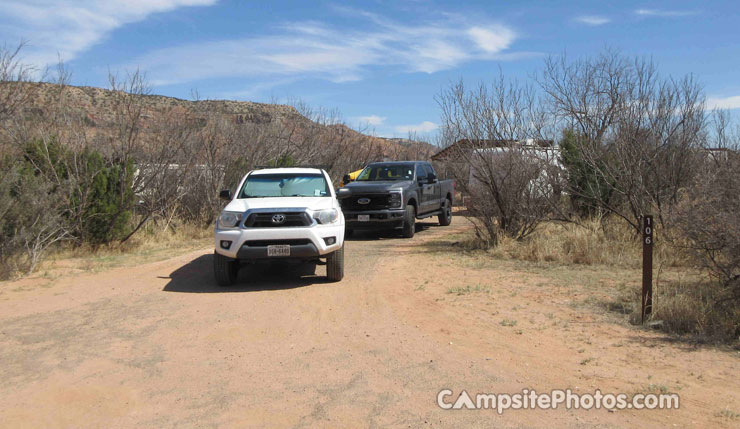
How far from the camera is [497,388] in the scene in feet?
15.8

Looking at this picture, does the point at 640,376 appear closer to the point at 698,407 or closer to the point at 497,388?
the point at 698,407

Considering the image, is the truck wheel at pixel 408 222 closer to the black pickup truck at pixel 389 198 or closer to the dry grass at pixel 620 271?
the black pickup truck at pixel 389 198

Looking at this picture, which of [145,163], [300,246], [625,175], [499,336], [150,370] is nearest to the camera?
[150,370]

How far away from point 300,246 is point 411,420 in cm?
472

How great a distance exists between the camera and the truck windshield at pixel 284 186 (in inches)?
396

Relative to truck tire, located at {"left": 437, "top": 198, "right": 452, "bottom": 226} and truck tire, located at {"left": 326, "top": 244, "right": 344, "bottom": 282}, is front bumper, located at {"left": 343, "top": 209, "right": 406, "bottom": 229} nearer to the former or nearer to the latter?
truck tire, located at {"left": 437, "top": 198, "right": 452, "bottom": 226}

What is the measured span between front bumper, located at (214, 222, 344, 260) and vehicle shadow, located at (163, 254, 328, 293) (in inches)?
23.5

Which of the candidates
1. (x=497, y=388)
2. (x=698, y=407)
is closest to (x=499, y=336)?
(x=497, y=388)

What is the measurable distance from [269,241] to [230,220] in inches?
27.5

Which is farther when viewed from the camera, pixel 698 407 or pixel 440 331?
pixel 440 331

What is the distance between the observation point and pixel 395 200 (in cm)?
1472

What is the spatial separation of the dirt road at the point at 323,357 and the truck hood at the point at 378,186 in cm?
584

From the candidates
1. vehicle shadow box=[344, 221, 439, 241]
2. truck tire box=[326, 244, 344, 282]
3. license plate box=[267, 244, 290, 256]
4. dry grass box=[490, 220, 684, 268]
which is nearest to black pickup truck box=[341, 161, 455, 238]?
vehicle shadow box=[344, 221, 439, 241]

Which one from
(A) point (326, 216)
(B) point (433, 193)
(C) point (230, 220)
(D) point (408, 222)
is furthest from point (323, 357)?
(B) point (433, 193)
